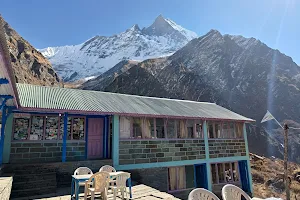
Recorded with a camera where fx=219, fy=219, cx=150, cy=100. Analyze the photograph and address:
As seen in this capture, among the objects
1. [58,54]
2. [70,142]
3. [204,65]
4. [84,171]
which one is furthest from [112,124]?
[58,54]

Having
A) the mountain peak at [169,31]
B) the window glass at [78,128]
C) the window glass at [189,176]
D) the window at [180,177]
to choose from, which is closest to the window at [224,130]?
the window glass at [189,176]

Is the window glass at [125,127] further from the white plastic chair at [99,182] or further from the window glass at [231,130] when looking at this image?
the window glass at [231,130]

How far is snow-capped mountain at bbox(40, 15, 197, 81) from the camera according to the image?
125688 millimetres

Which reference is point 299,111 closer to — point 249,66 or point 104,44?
point 249,66

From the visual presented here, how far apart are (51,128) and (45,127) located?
251 mm

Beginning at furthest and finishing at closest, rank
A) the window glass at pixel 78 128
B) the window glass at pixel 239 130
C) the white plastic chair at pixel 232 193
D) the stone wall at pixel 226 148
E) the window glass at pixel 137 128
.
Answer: the window glass at pixel 239 130 < the stone wall at pixel 226 148 < the window glass at pixel 137 128 < the window glass at pixel 78 128 < the white plastic chair at pixel 232 193

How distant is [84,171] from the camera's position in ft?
22.1

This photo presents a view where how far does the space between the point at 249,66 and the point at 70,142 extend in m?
54.0

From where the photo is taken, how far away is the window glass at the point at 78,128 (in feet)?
33.6

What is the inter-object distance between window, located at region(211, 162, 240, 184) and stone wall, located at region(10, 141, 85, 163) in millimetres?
8138

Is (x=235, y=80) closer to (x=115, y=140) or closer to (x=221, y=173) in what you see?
(x=221, y=173)

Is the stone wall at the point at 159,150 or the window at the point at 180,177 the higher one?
the stone wall at the point at 159,150

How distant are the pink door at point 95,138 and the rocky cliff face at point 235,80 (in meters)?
34.3

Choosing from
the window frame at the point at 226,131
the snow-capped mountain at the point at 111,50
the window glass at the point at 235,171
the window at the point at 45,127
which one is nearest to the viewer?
the window at the point at 45,127
